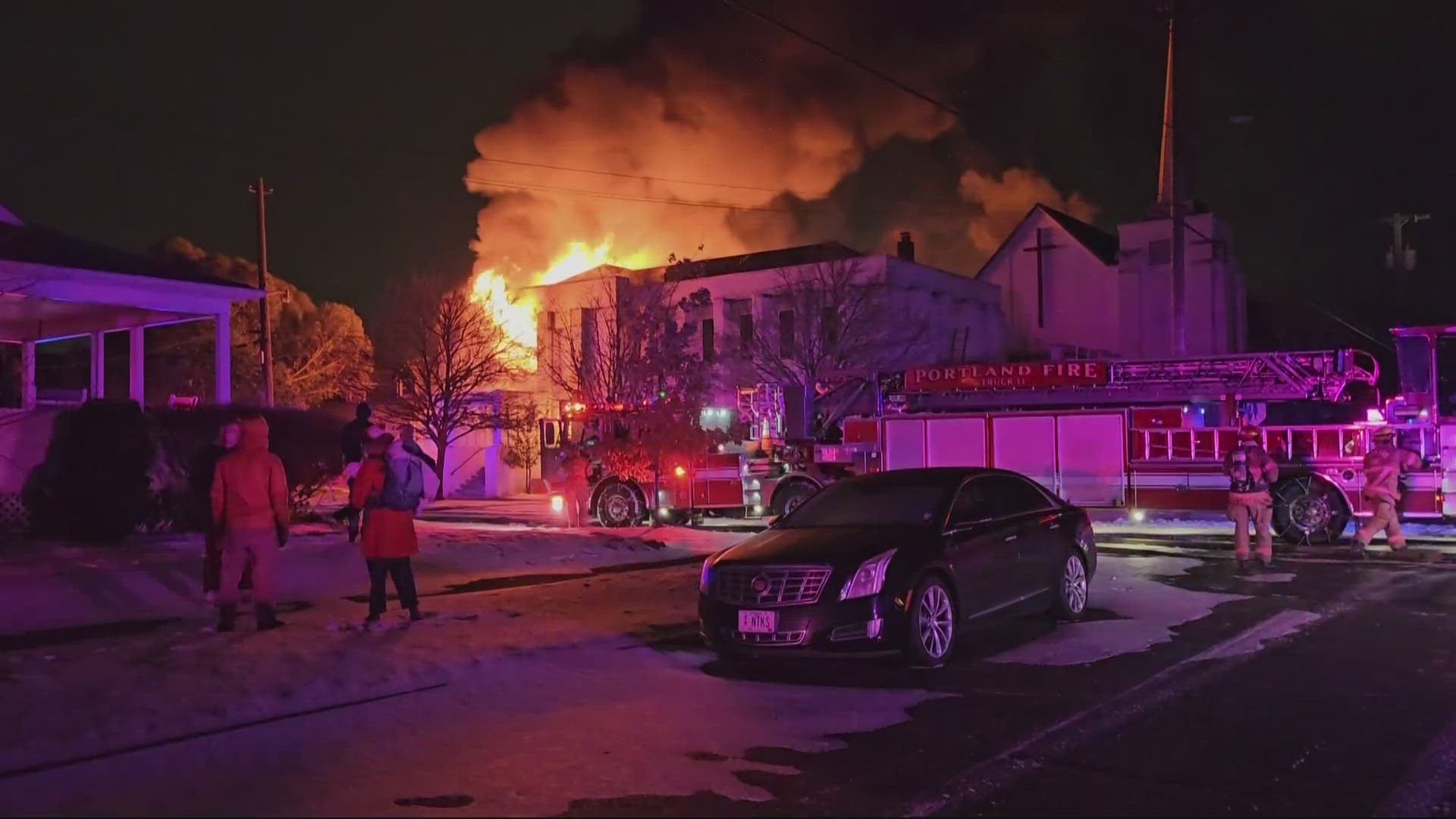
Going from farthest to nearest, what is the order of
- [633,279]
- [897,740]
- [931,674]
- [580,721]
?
[633,279] < [931,674] < [580,721] < [897,740]

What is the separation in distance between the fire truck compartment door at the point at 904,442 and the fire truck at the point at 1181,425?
0.07 ft

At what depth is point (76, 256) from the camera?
57.2 ft

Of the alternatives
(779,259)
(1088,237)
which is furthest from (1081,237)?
(779,259)

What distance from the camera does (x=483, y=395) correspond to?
34.8m

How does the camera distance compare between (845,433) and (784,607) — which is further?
(845,433)

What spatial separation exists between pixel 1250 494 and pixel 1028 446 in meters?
5.80

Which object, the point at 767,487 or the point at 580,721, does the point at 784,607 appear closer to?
the point at 580,721

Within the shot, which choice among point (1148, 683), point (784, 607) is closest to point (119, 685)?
point (784, 607)

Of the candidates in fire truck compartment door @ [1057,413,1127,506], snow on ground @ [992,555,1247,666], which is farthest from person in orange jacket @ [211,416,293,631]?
fire truck compartment door @ [1057,413,1127,506]

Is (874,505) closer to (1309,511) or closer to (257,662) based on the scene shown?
(257,662)

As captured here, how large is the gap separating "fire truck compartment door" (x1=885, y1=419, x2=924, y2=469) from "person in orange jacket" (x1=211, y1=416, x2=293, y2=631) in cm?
1253

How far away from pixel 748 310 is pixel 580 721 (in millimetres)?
31030

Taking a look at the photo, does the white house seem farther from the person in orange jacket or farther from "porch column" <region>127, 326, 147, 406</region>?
the person in orange jacket

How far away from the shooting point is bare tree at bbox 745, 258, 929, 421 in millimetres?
34125
